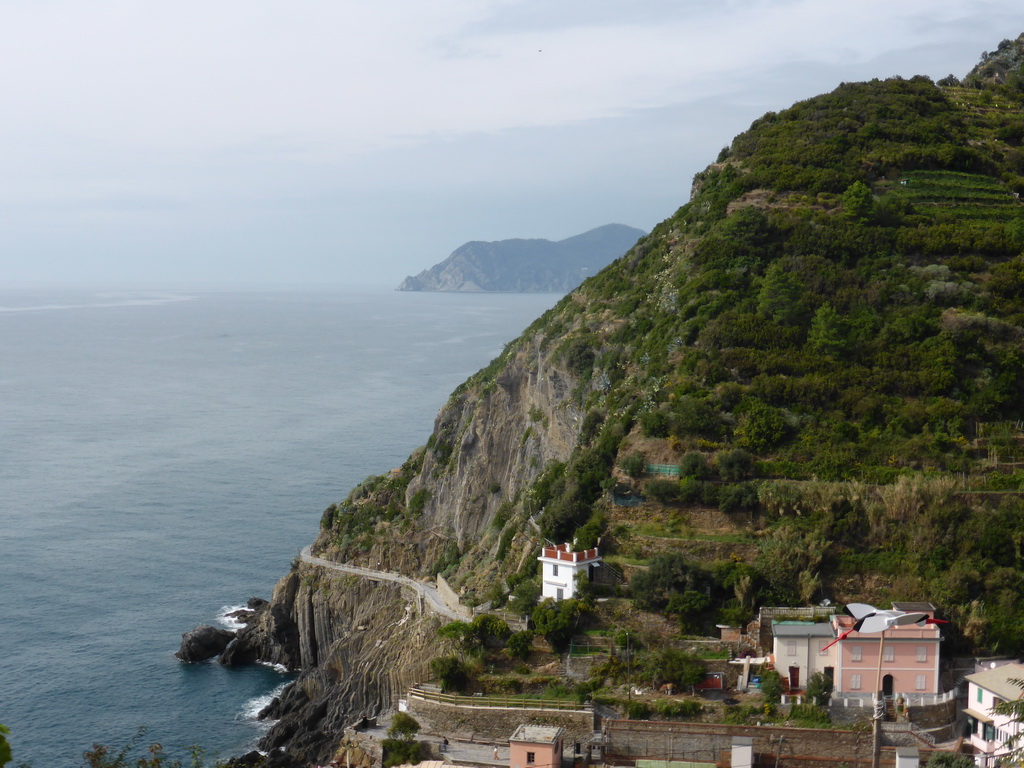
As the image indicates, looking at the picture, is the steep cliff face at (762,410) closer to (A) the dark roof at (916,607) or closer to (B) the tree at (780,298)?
(B) the tree at (780,298)

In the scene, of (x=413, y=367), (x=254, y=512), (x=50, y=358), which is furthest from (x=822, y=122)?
(x=50, y=358)

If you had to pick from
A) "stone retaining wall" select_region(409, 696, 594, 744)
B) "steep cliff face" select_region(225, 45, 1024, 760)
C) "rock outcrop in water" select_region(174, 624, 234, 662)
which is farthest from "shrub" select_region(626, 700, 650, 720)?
"rock outcrop in water" select_region(174, 624, 234, 662)

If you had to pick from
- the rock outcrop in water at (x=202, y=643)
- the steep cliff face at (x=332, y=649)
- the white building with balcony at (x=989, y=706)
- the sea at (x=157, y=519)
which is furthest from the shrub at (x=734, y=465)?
the rock outcrop in water at (x=202, y=643)

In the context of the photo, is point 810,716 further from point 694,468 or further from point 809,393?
point 809,393

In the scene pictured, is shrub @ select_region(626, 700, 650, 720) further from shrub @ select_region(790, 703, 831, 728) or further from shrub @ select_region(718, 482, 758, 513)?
shrub @ select_region(718, 482, 758, 513)

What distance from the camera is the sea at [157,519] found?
55375 mm

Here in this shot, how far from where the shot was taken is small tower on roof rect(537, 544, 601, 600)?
137 ft

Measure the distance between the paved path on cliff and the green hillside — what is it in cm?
157

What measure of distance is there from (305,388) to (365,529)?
8154 cm

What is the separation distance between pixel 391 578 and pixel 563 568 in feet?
76.7

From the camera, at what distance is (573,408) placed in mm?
58594

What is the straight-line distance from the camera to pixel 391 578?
6350 cm

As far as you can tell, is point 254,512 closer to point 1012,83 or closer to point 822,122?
point 822,122

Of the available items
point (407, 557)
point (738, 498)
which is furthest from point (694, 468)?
point (407, 557)
